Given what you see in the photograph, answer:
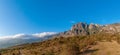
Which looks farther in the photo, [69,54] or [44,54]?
[44,54]

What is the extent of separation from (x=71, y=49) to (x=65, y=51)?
1.62 metres

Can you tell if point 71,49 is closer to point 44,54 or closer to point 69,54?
point 69,54

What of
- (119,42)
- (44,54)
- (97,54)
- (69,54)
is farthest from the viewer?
(119,42)

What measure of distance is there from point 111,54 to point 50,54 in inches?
704

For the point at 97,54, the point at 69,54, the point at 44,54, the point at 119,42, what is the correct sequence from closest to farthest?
the point at 69,54 < the point at 97,54 < the point at 44,54 < the point at 119,42

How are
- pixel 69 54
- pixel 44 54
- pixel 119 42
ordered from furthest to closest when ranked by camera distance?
1. pixel 119 42
2. pixel 44 54
3. pixel 69 54

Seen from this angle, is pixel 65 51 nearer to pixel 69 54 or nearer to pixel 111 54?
pixel 69 54

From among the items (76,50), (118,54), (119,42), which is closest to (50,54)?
(76,50)

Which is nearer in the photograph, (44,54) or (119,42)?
(44,54)

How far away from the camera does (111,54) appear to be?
186 ft

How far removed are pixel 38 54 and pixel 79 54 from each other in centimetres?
1318

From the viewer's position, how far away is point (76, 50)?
58.6 meters

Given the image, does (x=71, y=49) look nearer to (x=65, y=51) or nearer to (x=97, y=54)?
(x=65, y=51)

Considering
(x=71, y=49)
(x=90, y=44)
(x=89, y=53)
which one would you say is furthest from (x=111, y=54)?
(x=90, y=44)
